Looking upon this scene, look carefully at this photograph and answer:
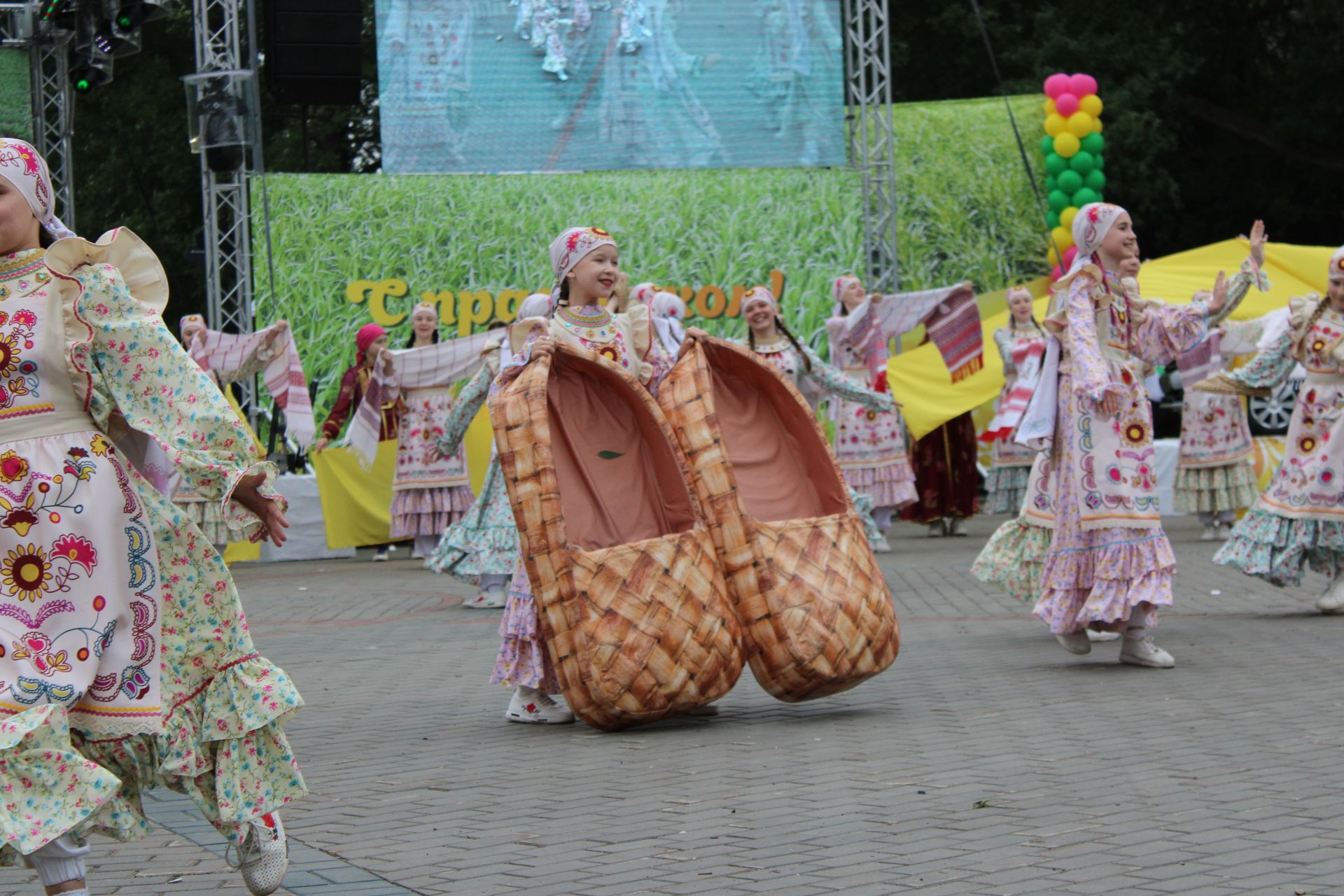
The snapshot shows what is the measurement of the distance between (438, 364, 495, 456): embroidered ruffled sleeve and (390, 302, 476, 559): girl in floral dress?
6.42 meters

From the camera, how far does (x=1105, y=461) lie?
784 cm

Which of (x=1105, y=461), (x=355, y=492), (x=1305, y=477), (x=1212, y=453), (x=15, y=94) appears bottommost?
(x=355, y=492)

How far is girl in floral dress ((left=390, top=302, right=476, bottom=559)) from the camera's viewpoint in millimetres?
15289

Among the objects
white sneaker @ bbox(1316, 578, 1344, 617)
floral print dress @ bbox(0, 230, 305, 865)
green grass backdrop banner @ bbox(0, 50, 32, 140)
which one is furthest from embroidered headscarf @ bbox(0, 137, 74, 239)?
green grass backdrop banner @ bbox(0, 50, 32, 140)

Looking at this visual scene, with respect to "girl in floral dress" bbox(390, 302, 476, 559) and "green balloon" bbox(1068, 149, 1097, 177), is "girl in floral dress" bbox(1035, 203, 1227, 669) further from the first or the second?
"green balloon" bbox(1068, 149, 1097, 177)

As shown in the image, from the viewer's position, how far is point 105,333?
426 centimetres

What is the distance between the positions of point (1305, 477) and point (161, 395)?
7.12 meters

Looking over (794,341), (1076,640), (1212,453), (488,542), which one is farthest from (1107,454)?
(1212,453)

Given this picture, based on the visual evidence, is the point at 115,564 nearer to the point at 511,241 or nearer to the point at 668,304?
the point at 668,304

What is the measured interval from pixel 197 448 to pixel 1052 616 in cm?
472

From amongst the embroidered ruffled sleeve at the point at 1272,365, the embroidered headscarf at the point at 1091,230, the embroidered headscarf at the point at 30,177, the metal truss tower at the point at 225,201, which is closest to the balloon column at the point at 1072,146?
the metal truss tower at the point at 225,201

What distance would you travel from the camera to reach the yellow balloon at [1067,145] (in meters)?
20.8

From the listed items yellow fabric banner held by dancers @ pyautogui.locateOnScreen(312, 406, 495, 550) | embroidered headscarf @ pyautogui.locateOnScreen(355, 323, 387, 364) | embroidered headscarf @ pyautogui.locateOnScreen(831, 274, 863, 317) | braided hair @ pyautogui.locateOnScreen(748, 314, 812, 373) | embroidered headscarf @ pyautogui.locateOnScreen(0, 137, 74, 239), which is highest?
embroidered headscarf @ pyautogui.locateOnScreen(0, 137, 74, 239)

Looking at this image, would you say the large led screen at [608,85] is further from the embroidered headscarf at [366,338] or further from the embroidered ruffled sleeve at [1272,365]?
the embroidered ruffled sleeve at [1272,365]
